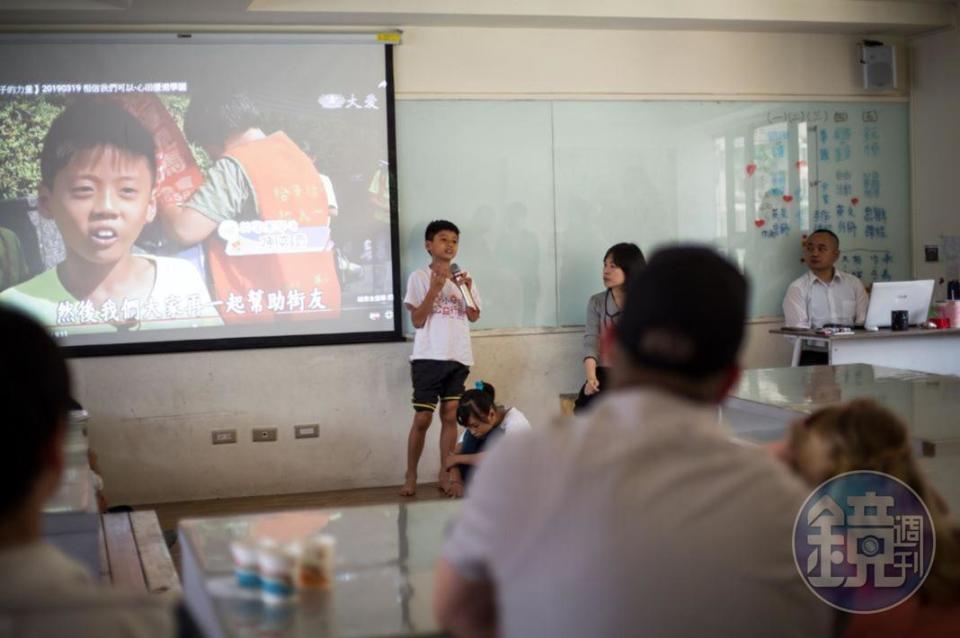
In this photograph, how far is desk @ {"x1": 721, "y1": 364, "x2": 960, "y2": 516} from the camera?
3.11m

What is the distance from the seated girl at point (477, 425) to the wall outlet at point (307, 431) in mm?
1854

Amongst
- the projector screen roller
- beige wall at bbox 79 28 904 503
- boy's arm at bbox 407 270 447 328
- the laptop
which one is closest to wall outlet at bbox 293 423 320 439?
beige wall at bbox 79 28 904 503

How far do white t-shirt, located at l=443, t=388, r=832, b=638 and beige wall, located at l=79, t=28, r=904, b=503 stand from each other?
523 centimetres

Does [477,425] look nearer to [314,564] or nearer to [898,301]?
[314,564]

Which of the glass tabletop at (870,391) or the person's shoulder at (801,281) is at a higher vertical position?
the person's shoulder at (801,281)

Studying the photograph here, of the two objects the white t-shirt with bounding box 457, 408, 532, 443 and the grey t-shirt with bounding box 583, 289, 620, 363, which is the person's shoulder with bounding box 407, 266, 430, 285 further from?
the white t-shirt with bounding box 457, 408, 532, 443

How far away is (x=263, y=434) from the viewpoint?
6.45 m

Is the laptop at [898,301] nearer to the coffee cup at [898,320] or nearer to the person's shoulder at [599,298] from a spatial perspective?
the coffee cup at [898,320]

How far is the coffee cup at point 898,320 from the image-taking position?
6500 millimetres

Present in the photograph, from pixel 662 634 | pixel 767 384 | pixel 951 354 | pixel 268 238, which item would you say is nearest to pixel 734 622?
pixel 662 634

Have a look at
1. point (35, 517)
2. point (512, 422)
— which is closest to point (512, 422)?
point (512, 422)

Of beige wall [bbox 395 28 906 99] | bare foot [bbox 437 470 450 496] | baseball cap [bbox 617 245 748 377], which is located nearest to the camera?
baseball cap [bbox 617 245 748 377]

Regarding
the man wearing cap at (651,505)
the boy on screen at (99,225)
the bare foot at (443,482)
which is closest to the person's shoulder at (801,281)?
the bare foot at (443,482)

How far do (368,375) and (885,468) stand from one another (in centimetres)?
484
